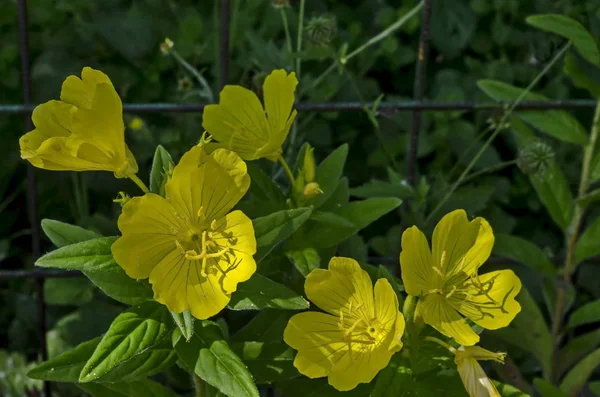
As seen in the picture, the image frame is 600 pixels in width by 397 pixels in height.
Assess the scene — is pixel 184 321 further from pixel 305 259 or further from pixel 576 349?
pixel 576 349

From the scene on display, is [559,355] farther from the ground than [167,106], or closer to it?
closer to it

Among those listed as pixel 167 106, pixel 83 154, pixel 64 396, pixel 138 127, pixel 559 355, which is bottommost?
pixel 64 396

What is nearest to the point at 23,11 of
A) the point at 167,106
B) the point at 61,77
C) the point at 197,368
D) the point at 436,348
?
the point at 167,106

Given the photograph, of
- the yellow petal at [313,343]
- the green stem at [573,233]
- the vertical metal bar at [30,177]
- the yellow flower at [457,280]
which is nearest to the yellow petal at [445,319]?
the yellow flower at [457,280]

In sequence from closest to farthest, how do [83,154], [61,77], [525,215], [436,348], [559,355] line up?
1. [83,154]
2. [436,348]
3. [559,355]
4. [61,77]
5. [525,215]

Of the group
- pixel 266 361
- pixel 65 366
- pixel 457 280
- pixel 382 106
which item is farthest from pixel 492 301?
pixel 65 366

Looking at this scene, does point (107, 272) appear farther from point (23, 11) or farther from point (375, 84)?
point (375, 84)
